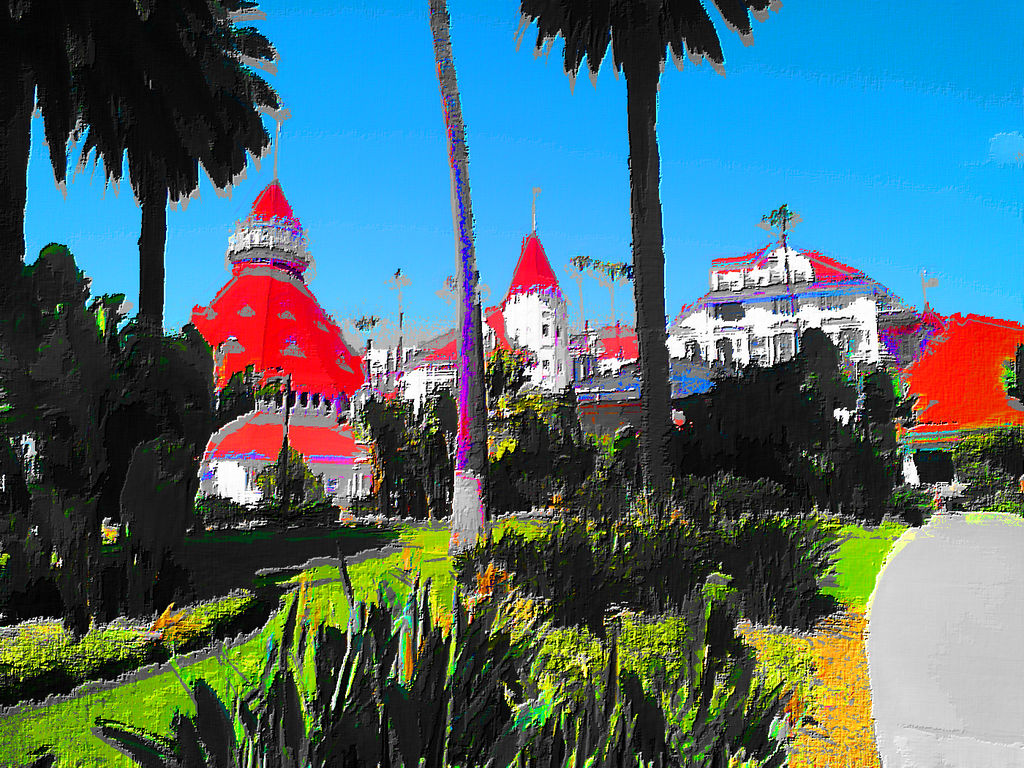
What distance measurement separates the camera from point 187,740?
1.90 meters

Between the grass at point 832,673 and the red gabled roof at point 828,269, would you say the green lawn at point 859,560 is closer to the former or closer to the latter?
the grass at point 832,673

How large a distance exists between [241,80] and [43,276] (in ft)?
17.3

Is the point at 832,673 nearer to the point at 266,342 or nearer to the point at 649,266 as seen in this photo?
the point at 266,342

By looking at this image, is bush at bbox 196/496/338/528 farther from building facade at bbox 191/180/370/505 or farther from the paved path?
the paved path

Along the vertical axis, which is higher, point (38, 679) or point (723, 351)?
point (723, 351)

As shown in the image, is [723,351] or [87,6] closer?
[87,6]

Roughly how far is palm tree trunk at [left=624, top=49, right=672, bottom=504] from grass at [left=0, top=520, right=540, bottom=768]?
516 centimetres

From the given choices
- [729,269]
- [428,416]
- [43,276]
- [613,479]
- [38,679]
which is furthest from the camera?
[428,416]

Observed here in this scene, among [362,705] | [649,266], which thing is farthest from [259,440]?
[649,266]

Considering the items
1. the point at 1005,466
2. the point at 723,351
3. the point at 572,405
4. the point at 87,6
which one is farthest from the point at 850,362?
the point at 87,6

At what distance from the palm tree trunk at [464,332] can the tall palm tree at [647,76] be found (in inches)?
61.8

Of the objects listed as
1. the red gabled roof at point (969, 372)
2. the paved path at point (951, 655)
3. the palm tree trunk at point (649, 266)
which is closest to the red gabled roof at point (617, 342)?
the palm tree trunk at point (649, 266)

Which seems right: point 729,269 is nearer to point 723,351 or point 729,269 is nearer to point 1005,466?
point 723,351

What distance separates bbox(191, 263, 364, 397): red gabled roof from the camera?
17.1 ft
